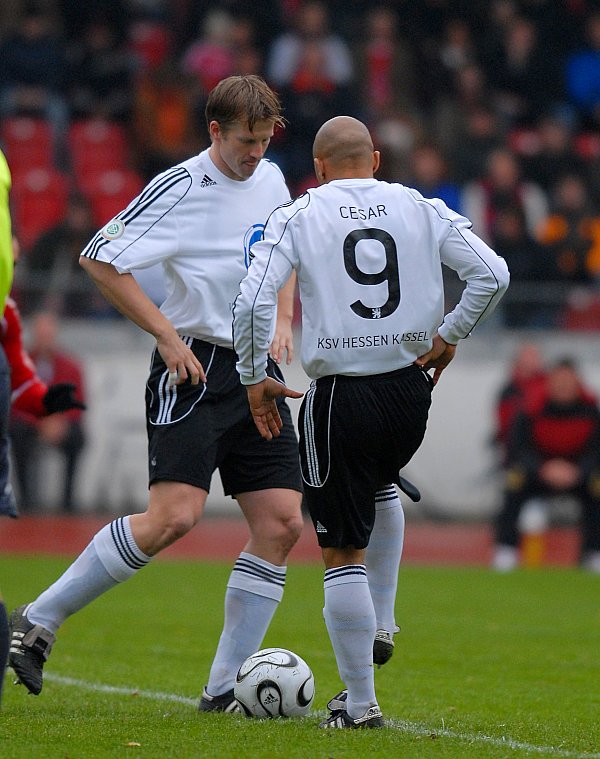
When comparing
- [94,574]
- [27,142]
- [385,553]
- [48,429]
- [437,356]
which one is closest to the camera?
[437,356]

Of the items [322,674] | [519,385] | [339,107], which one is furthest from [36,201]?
[322,674]

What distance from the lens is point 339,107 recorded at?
712 inches

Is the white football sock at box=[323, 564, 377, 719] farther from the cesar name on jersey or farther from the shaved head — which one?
the shaved head

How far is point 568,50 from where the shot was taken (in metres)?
20.0

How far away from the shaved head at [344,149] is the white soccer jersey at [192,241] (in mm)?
641

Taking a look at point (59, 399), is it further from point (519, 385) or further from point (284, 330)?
point (519, 385)

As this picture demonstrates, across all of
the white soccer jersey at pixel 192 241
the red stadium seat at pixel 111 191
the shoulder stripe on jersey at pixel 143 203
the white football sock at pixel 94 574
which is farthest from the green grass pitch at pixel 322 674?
the red stadium seat at pixel 111 191

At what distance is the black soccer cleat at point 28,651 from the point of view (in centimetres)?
541

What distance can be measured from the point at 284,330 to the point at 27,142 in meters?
12.9

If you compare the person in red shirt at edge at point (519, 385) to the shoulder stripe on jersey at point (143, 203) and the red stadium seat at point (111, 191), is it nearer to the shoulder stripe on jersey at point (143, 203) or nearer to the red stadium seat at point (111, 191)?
the red stadium seat at point (111, 191)

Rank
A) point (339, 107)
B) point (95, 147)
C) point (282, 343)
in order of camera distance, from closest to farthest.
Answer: point (282, 343), point (339, 107), point (95, 147)

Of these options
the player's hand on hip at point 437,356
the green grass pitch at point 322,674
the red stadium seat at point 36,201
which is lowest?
the green grass pitch at point 322,674

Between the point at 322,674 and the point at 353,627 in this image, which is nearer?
the point at 353,627

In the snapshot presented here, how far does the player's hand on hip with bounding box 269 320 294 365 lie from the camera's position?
5738 millimetres
